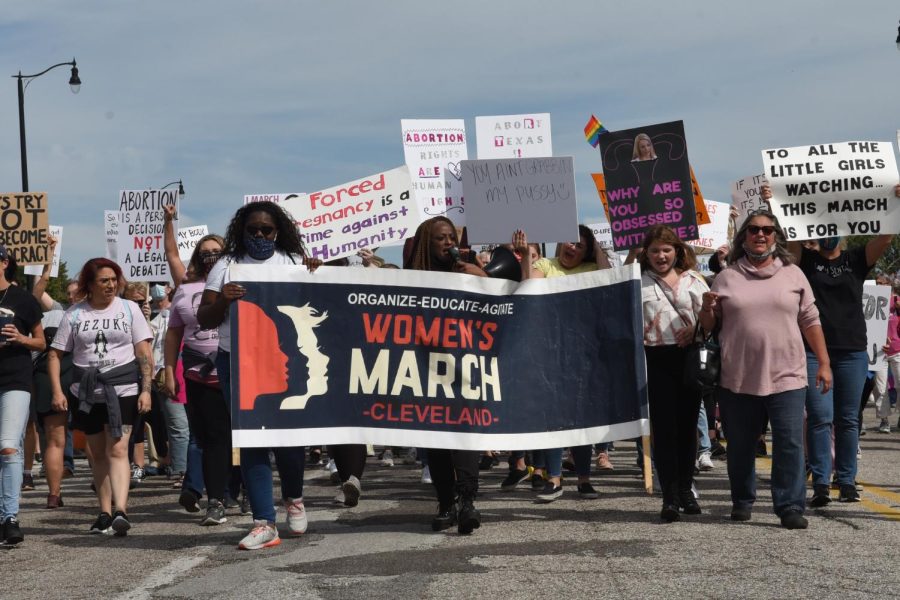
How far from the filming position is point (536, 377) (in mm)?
8523

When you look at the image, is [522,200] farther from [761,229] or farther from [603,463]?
[603,463]

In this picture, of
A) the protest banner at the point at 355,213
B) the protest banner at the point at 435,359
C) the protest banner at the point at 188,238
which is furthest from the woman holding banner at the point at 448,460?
the protest banner at the point at 188,238

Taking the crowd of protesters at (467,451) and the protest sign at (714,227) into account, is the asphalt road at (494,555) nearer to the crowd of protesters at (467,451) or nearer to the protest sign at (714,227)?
the crowd of protesters at (467,451)

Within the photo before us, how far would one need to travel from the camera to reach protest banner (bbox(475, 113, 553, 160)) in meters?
15.8

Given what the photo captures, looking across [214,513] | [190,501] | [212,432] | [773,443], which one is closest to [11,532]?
[214,513]

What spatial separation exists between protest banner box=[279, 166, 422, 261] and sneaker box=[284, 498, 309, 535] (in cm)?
449

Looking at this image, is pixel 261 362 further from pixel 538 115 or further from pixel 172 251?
pixel 538 115

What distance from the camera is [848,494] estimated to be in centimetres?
929

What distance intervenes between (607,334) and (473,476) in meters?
1.27

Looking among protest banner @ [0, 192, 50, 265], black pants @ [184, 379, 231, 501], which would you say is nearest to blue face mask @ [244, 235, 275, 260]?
black pants @ [184, 379, 231, 501]

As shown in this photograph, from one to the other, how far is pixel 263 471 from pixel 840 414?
4.13 m

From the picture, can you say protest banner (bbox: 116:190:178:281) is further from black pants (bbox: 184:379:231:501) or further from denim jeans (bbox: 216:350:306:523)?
denim jeans (bbox: 216:350:306:523)

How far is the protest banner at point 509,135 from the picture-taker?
15836mm

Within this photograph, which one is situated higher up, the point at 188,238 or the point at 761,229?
the point at 188,238
